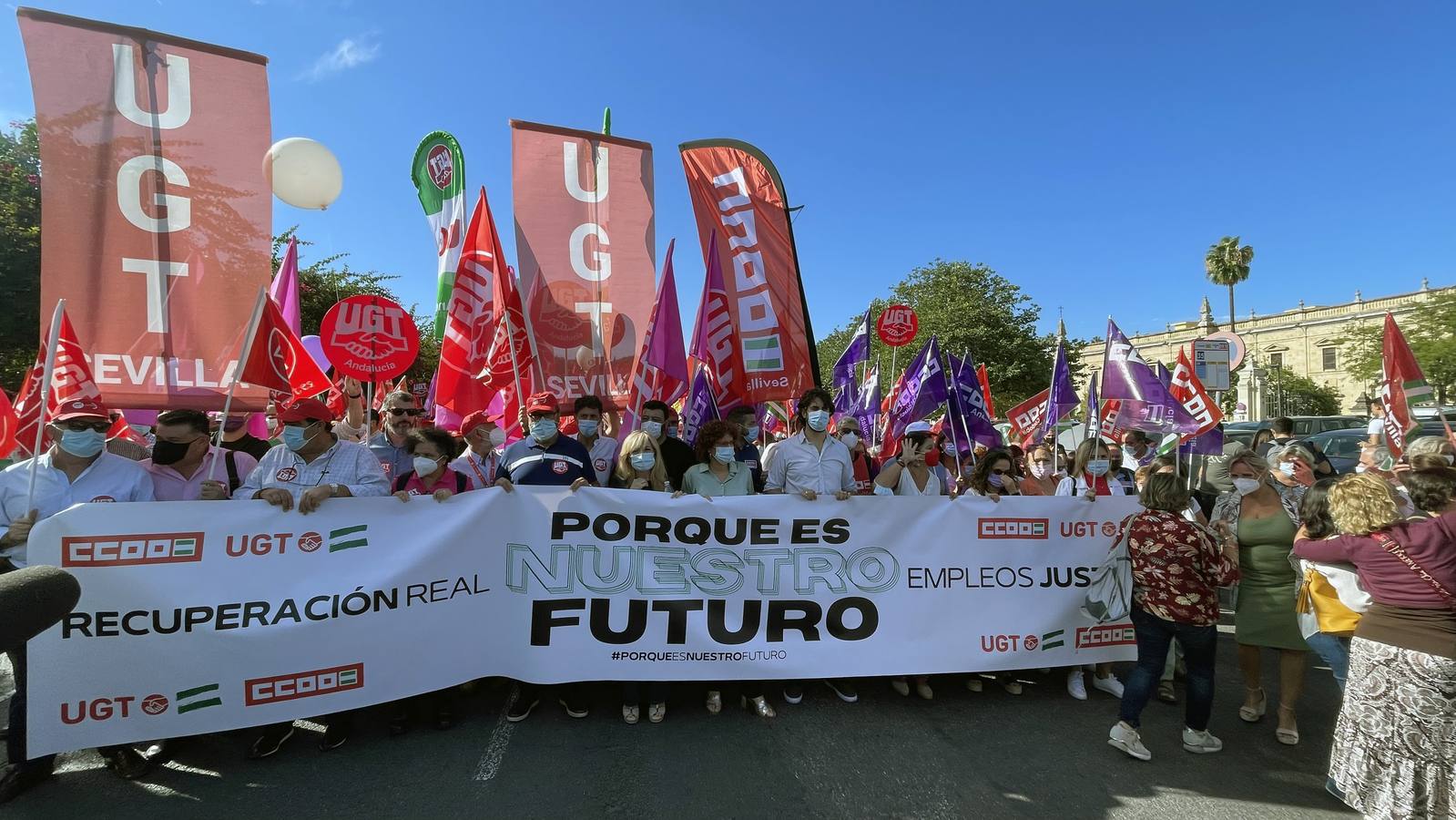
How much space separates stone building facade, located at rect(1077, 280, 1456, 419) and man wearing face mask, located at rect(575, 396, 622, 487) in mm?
57692

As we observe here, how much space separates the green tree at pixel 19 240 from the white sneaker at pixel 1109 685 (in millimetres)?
16480

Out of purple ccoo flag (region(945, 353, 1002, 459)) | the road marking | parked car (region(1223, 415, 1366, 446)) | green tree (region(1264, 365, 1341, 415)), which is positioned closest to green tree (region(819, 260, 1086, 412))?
parked car (region(1223, 415, 1366, 446))

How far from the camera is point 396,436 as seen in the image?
5.64m

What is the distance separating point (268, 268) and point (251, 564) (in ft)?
7.57

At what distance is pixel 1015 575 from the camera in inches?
187

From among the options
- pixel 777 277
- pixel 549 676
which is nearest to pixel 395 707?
pixel 549 676

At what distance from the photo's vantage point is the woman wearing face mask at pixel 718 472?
4.70 m

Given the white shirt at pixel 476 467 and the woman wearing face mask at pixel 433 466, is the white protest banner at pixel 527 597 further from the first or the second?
the white shirt at pixel 476 467

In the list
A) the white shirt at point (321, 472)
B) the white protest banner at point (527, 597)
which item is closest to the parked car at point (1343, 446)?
the white protest banner at point (527, 597)

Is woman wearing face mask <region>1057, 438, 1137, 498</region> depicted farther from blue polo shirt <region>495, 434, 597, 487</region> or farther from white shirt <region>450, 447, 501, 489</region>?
white shirt <region>450, 447, 501, 489</region>

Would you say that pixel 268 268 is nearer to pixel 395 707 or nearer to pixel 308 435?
pixel 308 435

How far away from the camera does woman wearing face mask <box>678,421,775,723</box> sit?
15.4 feet

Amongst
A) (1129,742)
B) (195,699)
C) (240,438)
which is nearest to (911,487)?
(1129,742)

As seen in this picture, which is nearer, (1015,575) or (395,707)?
(395,707)
